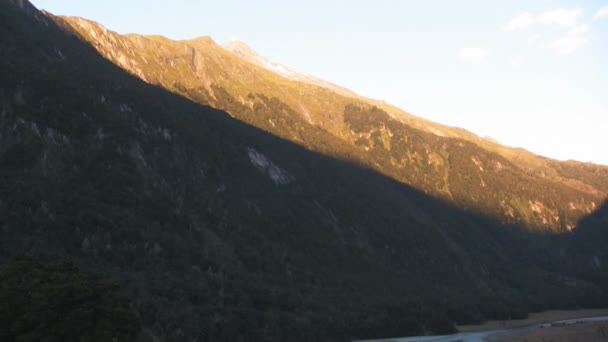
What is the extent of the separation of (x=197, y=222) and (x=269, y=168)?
47.8 meters

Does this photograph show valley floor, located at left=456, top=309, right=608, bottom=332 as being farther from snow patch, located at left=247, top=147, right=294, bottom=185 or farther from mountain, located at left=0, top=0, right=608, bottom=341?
snow patch, located at left=247, top=147, right=294, bottom=185

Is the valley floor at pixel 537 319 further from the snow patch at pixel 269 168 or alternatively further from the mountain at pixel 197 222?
the snow patch at pixel 269 168

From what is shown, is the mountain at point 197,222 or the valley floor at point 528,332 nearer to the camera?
the mountain at point 197,222

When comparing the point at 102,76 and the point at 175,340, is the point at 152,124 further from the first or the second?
the point at 175,340

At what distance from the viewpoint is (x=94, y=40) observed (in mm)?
170625

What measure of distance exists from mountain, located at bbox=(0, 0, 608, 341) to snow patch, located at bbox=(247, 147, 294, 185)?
382mm

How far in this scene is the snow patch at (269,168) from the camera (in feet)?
509

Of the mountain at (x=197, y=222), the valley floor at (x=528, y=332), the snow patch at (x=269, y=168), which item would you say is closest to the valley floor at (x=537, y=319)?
the valley floor at (x=528, y=332)

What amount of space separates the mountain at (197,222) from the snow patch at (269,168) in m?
0.38

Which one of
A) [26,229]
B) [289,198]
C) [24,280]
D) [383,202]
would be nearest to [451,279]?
[383,202]

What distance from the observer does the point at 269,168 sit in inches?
6181

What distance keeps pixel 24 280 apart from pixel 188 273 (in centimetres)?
4366

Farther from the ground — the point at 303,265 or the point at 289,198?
the point at 289,198

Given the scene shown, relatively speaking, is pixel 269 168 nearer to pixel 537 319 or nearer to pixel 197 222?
pixel 197 222
